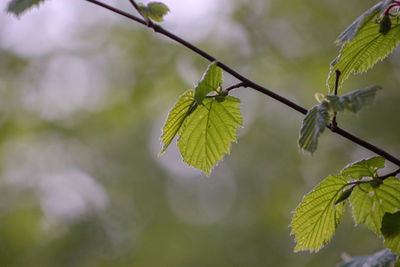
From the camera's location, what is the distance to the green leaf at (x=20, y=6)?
0.88 metres

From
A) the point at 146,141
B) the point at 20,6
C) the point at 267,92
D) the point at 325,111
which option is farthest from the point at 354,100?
the point at 146,141

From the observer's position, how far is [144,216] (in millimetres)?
9055

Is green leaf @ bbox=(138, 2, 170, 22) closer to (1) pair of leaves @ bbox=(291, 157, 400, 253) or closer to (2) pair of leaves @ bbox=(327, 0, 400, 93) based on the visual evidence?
(2) pair of leaves @ bbox=(327, 0, 400, 93)

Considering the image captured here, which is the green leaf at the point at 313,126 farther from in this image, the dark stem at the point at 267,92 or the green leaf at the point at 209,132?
the green leaf at the point at 209,132

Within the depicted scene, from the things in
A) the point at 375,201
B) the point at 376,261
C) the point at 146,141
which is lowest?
the point at 376,261

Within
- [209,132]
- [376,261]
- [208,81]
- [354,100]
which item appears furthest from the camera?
[209,132]

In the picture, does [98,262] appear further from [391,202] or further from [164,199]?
[391,202]

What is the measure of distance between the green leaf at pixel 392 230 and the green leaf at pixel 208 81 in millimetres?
512

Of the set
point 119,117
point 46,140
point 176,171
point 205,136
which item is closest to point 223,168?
point 176,171

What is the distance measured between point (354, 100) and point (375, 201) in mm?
368

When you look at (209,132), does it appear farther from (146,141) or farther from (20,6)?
(146,141)

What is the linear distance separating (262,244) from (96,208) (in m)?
3.63

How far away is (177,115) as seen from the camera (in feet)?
3.39

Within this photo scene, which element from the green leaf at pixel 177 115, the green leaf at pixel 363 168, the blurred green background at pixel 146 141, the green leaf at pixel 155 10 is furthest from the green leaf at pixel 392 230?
the blurred green background at pixel 146 141
